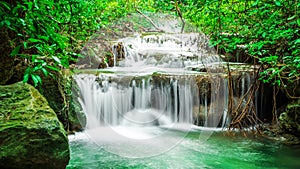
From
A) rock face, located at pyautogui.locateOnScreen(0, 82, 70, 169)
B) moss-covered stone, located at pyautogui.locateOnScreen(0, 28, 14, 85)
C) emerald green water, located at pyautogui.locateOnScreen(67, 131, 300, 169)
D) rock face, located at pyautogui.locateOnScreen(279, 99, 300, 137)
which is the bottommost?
emerald green water, located at pyautogui.locateOnScreen(67, 131, 300, 169)

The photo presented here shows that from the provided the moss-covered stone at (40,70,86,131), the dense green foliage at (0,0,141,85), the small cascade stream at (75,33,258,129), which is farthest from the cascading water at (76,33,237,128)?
the dense green foliage at (0,0,141,85)

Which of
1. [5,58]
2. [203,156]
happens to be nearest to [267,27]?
[203,156]

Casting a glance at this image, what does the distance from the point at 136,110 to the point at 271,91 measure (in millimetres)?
3686

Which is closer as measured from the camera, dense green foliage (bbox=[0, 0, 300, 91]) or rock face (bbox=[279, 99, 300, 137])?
dense green foliage (bbox=[0, 0, 300, 91])

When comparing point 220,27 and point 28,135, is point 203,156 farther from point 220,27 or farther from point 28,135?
point 28,135

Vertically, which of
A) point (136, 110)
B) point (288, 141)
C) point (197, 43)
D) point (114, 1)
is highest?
point (114, 1)

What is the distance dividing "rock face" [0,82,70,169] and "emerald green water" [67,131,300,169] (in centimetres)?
120

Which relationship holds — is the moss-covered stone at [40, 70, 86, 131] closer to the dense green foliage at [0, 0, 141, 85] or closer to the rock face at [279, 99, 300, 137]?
the dense green foliage at [0, 0, 141, 85]

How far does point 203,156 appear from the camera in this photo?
4.36 meters

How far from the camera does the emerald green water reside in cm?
396

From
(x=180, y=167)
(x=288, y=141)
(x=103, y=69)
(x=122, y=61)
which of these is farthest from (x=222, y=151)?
(x=122, y=61)

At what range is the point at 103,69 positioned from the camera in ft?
23.8

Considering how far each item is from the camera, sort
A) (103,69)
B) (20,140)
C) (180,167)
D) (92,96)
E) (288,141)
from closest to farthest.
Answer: (20,140) < (180,167) < (288,141) < (92,96) < (103,69)

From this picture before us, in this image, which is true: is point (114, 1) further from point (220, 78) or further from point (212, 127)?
point (212, 127)
